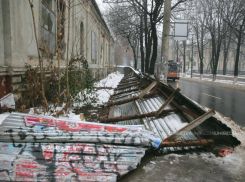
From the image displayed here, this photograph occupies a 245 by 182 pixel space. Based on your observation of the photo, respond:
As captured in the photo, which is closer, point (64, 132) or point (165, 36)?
point (64, 132)

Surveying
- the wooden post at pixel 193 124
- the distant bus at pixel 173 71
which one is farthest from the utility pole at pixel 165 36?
the distant bus at pixel 173 71

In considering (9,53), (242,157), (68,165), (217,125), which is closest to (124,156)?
(68,165)

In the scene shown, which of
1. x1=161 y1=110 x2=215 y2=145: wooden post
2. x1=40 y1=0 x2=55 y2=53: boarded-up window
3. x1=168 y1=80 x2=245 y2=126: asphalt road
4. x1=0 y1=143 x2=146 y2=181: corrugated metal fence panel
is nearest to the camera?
x1=0 y1=143 x2=146 y2=181: corrugated metal fence panel

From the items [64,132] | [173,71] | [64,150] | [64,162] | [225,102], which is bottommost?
[225,102]

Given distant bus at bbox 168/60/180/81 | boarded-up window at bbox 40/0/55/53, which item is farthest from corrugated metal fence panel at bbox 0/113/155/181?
distant bus at bbox 168/60/180/81

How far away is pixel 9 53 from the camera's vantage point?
462cm

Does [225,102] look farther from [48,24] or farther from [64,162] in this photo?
[64,162]

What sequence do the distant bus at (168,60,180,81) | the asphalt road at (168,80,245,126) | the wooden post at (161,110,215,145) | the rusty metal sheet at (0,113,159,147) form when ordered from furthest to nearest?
the distant bus at (168,60,180,81)
the asphalt road at (168,80,245,126)
the wooden post at (161,110,215,145)
the rusty metal sheet at (0,113,159,147)

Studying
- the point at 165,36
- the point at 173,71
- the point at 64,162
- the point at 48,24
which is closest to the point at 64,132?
the point at 64,162

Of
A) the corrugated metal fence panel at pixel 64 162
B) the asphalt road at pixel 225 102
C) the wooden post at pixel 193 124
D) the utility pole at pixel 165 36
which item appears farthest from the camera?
the utility pole at pixel 165 36

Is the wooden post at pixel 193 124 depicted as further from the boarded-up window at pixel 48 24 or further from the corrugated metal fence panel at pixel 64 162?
the boarded-up window at pixel 48 24

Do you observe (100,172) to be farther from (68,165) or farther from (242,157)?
(242,157)

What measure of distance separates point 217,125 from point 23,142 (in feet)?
9.01

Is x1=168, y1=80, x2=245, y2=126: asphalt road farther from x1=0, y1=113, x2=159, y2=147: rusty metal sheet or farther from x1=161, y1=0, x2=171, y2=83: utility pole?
x1=0, y1=113, x2=159, y2=147: rusty metal sheet
